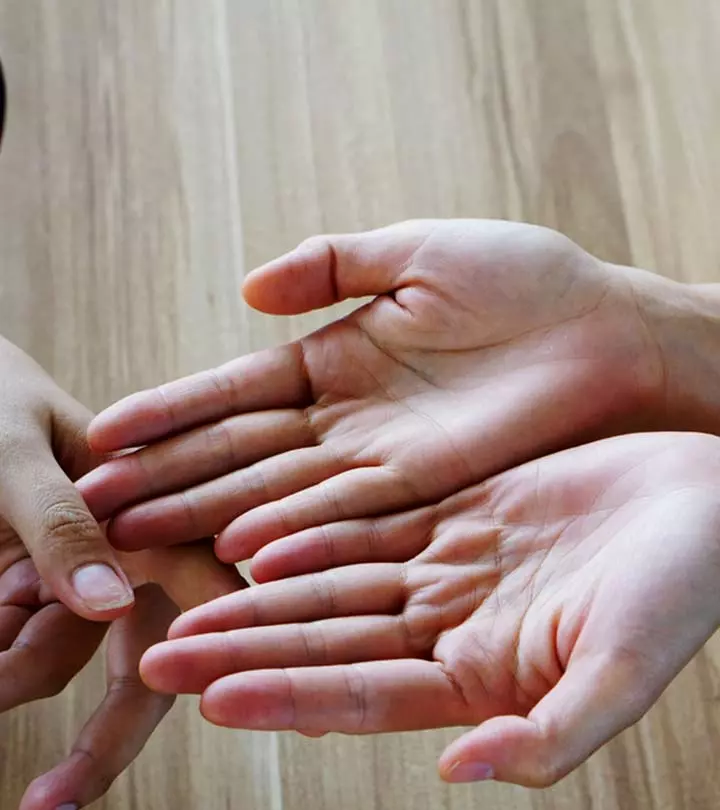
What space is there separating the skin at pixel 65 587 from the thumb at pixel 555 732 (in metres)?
0.24

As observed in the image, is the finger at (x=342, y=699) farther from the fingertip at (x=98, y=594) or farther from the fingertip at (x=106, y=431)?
the fingertip at (x=106, y=431)

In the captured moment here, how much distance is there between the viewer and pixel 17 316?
931 mm

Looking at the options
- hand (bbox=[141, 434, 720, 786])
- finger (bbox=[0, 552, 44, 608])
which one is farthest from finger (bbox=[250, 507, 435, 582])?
finger (bbox=[0, 552, 44, 608])

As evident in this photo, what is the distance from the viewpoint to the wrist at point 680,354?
725 mm

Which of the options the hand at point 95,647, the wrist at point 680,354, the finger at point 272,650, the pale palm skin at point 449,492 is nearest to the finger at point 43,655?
the hand at point 95,647

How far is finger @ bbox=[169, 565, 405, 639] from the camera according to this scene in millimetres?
541

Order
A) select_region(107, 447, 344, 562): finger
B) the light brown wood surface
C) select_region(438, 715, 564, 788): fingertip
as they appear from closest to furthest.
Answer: select_region(438, 715, 564, 788): fingertip < select_region(107, 447, 344, 562): finger < the light brown wood surface

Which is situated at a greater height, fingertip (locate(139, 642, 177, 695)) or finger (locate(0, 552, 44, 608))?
fingertip (locate(139, 642, 177, 695))

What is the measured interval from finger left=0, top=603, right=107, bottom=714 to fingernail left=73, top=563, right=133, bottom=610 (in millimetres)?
131

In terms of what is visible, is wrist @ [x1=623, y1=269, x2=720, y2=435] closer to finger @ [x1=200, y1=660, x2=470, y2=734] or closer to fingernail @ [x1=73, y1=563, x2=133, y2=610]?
A: finger @ [x1=200, y1=660, x2=470, y2=734]

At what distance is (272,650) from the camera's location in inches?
20.6

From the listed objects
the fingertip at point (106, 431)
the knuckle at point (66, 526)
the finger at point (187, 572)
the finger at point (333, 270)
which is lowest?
the finger at point (187, 572)

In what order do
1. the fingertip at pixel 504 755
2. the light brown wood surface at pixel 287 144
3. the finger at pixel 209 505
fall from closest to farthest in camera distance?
the fingertip at pixel 504 755 → the finger at pixel 209 505 → the light brown wood surface at pixel 287 144

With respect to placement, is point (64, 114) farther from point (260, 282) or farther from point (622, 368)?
point (622, 368)
